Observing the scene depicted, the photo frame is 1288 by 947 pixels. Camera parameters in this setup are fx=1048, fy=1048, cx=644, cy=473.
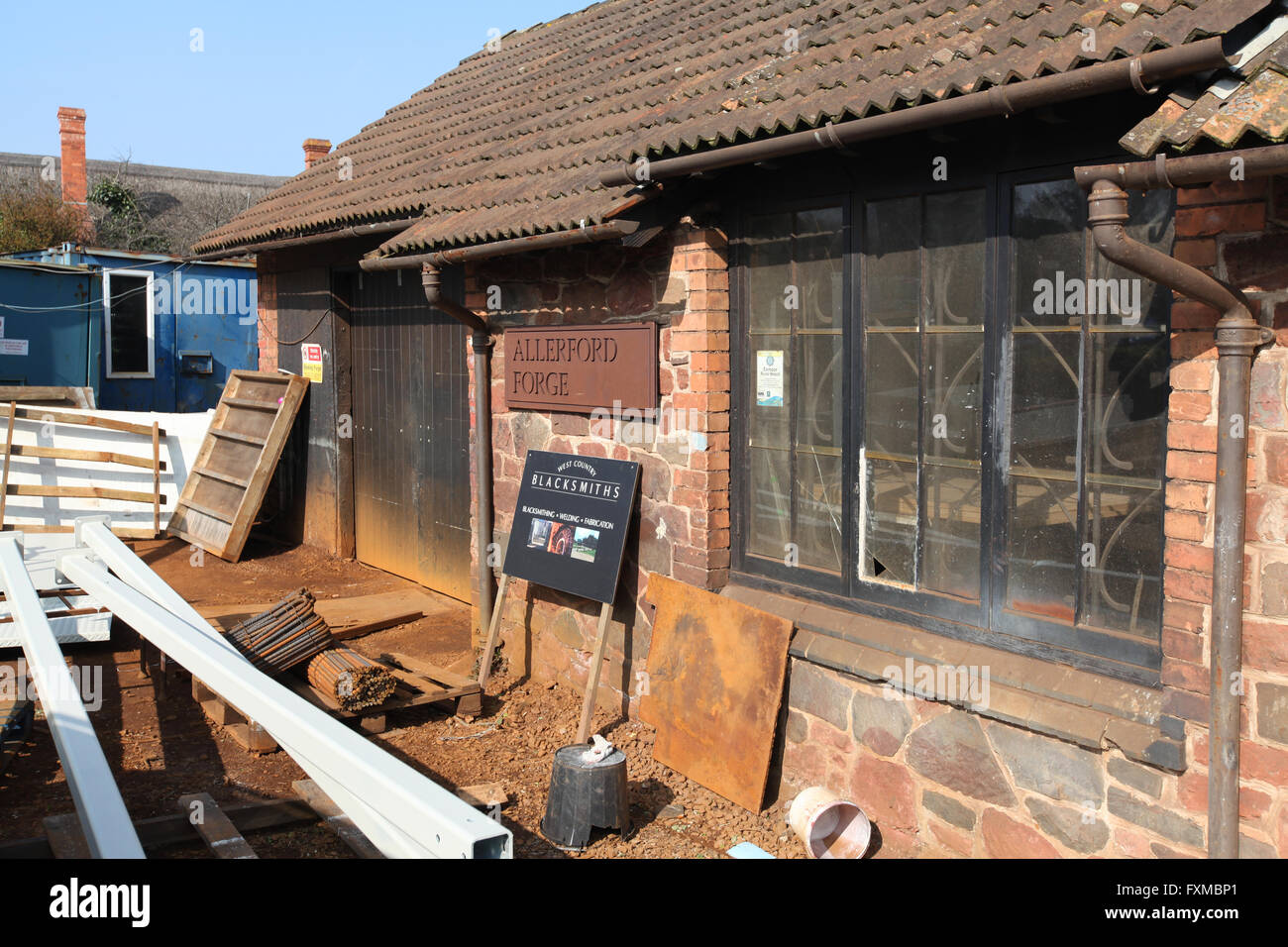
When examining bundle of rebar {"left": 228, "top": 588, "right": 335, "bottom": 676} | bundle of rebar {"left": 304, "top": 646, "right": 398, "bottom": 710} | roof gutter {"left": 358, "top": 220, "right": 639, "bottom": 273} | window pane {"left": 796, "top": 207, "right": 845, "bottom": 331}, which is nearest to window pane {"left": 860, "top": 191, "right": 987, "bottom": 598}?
window pane {"left": 796, "top": 207, "right": 845, "bottom": 331}

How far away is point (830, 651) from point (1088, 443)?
1.45 metres

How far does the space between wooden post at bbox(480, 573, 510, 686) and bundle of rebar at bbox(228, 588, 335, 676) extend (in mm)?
956

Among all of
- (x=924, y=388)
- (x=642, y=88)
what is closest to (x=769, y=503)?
(x=924, y=388)

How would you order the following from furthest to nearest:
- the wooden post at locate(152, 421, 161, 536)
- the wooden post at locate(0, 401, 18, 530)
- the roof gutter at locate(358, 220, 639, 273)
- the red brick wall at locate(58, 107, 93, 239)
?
the red brick wall at locate(58, 107, 93, 239) → the wooden post at locate(152, 421, 161, 536) → the wooden post at locate(0, 401, 18, 530) → the roof gutter at locate(358, 220, 639, 273)

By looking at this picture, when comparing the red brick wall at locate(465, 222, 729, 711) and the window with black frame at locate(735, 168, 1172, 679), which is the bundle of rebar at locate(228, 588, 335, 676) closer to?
the red brick wall at locate(465, 222, 729, 711)

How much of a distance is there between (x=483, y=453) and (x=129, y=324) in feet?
34.4

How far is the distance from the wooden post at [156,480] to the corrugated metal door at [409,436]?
7.65 feet

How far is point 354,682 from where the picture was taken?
19.7 ft

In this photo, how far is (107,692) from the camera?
6770 millimetres

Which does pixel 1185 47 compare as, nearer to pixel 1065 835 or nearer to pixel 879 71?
pixel 879 71

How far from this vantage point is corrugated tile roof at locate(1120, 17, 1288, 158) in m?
3.01

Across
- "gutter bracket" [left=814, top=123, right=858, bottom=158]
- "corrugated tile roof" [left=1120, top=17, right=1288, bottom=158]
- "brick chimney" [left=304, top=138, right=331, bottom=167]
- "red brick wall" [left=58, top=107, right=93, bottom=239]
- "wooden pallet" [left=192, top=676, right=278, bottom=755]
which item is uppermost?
"red brick wall" [left=58, top=107, right=93, bottom=239]

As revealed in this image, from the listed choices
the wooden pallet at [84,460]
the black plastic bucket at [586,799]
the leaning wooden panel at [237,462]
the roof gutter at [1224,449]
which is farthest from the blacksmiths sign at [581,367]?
the wooden pallet at [84,460]

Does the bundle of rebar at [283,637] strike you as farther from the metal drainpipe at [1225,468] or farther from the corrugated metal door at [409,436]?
the metal drainpipe at [1225,468]
